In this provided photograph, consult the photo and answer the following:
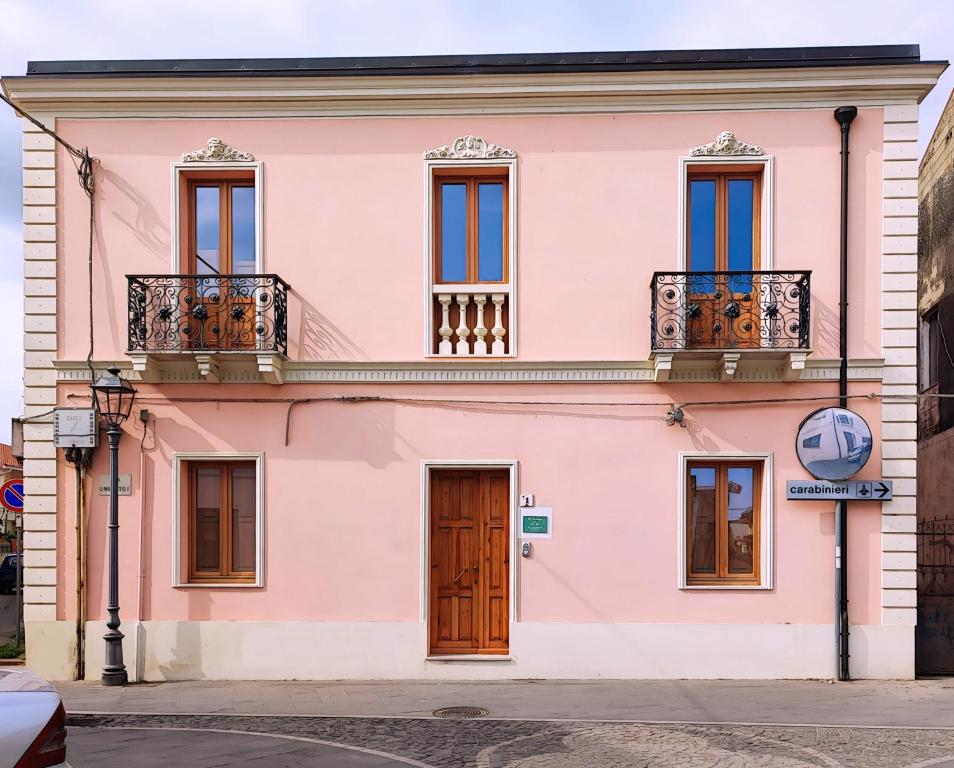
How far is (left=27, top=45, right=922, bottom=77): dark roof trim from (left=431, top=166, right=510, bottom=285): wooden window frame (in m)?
1.20

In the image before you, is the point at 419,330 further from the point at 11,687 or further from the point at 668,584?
the point at 11,687

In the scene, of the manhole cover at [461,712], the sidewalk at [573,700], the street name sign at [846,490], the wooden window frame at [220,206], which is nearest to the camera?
the sidewalk at [573,700]

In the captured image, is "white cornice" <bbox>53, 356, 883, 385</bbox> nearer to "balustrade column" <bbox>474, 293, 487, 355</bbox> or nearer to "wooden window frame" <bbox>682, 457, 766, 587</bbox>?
"balustrade column" <bbox>474, 293, 487, 355</bbox>

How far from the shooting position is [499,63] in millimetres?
10523

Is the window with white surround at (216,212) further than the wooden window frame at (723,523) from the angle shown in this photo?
Yes

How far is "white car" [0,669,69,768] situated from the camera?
445cm

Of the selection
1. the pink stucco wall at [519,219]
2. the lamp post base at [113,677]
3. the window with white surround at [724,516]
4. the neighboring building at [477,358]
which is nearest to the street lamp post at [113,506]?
the lamp post base at [113,677]

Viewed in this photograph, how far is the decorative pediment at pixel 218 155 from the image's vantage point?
420 inches

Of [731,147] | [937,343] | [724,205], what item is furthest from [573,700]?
[937,343]

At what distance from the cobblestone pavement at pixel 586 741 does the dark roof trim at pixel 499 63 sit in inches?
294

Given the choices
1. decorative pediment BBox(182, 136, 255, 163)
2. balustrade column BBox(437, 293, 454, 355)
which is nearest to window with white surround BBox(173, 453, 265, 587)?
balustrade column BBox(437, 293, 454, 355)

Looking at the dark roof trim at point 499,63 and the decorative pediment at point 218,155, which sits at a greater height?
the dark roof trim at point 499,63

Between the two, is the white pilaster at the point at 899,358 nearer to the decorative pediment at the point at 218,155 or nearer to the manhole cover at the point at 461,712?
the manhole cover at the point at 461,712

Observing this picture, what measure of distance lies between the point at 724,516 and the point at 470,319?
3980mm
